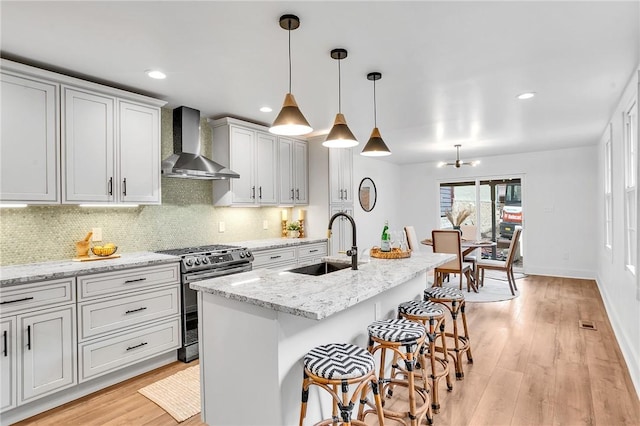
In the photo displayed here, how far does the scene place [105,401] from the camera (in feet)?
8.07

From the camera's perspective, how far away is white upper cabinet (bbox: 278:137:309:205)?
181 inches

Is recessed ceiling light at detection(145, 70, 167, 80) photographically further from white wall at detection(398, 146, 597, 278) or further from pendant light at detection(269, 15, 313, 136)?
white wall at detection(398, 146, 597, 278)

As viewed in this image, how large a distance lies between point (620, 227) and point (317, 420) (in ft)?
11.5

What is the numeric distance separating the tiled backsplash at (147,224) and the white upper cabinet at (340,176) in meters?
0.87

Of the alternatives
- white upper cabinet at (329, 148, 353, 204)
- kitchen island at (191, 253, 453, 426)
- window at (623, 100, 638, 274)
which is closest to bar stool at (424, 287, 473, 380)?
kitchen island at (191, 253, 453, 426)

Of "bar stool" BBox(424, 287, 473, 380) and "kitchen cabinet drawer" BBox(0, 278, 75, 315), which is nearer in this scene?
"kitchen cabinet drawer" BBox(0, 278, 75, 315)

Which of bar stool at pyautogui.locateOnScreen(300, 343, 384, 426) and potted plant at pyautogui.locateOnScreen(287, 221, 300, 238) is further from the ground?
potted plant at pyautogui.locateOnScreen(287, 221, 300, 238)

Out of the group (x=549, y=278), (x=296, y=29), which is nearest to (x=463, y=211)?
(x=549, y=278)

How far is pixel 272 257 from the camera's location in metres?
4.00

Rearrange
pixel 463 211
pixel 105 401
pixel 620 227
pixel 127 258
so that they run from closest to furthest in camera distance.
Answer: pixel 105 401 < pixel 127 258 < pixel 620 227 < pixel 463 211

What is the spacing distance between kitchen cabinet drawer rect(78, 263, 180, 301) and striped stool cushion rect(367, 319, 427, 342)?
1.88m

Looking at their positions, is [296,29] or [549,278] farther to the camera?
[549,278]

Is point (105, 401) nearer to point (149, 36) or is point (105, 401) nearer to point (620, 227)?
point (149, 36)

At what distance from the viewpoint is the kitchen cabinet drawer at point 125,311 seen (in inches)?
98.5
